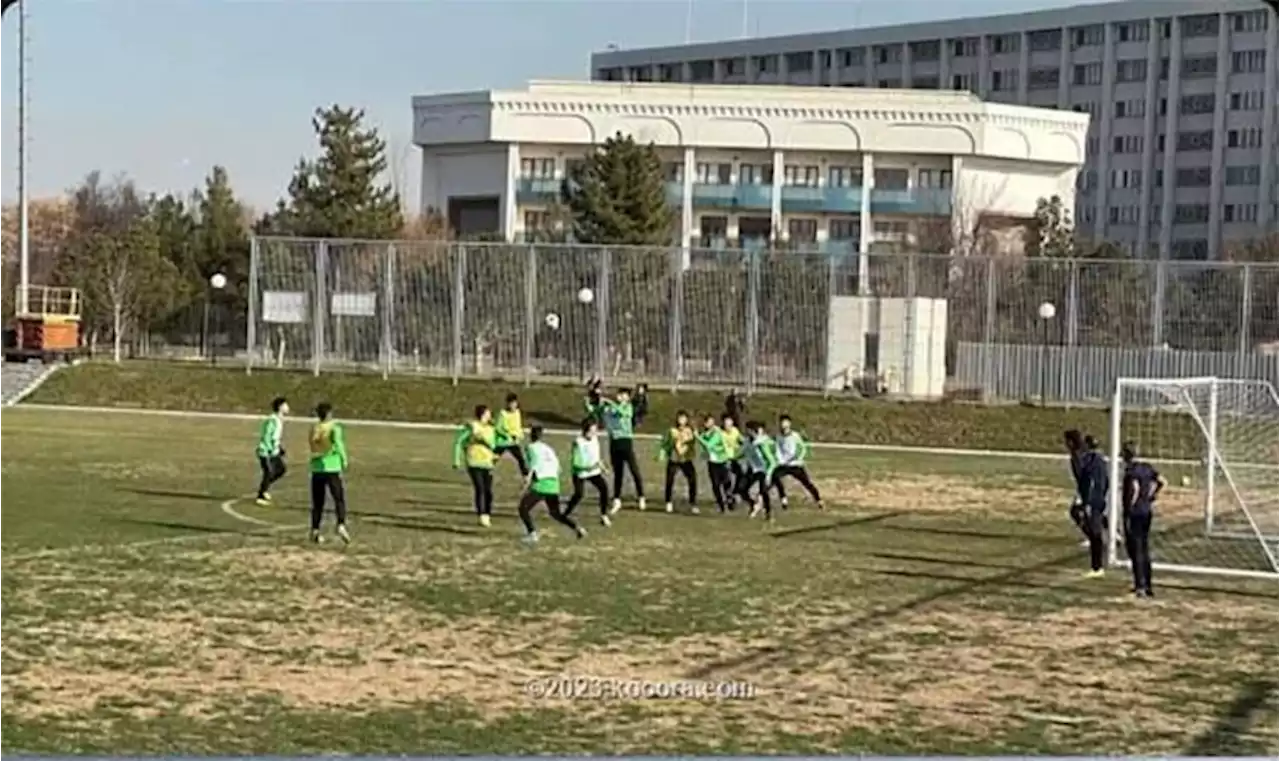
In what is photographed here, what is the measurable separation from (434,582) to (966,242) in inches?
2574

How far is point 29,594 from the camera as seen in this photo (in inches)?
631

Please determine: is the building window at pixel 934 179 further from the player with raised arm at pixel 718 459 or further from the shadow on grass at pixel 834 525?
the player with raised arm at pixel 718 459

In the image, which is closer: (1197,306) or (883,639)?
(883,639)

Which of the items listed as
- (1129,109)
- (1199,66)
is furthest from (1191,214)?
(1199,66)

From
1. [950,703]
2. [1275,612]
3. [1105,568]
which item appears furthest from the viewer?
[1105,568]

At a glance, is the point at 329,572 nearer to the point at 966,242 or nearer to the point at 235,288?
the point at 235,288

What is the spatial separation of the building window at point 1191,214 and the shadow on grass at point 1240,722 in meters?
83.5

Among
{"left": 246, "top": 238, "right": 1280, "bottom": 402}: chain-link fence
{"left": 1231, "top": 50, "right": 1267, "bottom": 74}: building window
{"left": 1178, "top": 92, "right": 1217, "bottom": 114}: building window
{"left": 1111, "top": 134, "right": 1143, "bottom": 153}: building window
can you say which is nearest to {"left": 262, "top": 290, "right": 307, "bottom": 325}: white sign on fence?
{"left": 246, "top": 238, "right": 1280, "bottom": 402}: chain-link fence

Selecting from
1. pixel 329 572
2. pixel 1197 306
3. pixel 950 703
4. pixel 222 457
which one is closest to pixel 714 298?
pixel 1197 306

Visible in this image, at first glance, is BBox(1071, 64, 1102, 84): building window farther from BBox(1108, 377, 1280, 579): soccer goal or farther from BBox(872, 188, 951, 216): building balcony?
BBox(1108, 377, 1280, 579): soccer goal

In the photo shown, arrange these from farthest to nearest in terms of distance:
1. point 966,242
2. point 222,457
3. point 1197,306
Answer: point 966,242 → point 1197,306 → point 222,457

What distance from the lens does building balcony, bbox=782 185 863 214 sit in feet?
303

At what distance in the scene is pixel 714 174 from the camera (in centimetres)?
9338

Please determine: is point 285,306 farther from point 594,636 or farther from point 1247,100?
point 1247,100
